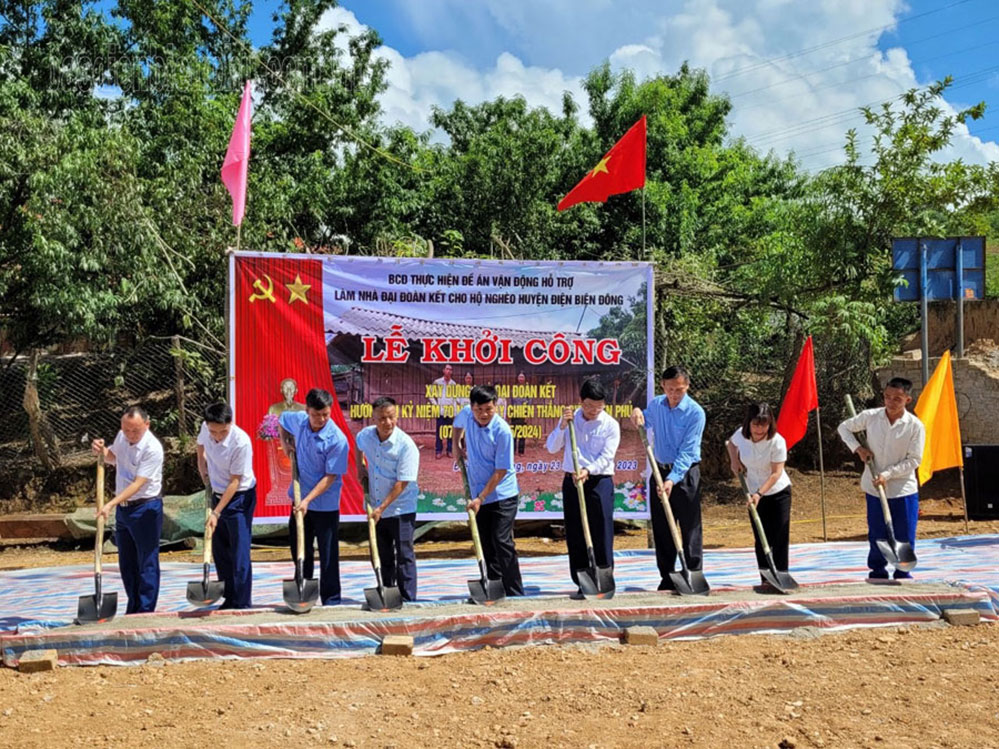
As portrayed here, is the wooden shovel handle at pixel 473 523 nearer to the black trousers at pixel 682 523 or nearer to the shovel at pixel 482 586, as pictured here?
the shovel at pixel 482 586

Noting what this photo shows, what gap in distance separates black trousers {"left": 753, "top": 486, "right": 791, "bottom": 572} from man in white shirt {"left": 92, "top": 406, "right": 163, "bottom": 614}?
400cm

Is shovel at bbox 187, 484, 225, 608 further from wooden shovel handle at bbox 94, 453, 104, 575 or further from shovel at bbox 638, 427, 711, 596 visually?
shovel at bbox 638, 427, 711, 596

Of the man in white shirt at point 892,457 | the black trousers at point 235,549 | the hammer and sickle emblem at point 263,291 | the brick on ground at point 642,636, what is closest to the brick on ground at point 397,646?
the black trousers at point 235,549

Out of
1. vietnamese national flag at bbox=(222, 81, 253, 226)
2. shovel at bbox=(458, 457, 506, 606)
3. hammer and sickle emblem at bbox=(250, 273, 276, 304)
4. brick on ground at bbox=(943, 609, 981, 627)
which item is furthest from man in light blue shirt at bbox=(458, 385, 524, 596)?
vietnamese national flag at bbox=(222, 81, 253, 226)

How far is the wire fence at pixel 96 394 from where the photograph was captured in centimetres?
1277

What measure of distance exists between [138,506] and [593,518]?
3043 millimetres

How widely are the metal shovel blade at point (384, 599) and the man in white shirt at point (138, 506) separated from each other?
1.45 metres

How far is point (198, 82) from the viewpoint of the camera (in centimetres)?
1588

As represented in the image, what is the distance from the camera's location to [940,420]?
1027 cm

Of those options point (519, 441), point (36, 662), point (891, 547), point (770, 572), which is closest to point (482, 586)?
point (770, 572)

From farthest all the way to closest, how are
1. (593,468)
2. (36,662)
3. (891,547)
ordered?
(891,547) → (593,468) → (36,662)

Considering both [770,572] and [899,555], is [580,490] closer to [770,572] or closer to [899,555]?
[770,572]

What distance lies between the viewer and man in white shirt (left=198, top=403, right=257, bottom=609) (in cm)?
680

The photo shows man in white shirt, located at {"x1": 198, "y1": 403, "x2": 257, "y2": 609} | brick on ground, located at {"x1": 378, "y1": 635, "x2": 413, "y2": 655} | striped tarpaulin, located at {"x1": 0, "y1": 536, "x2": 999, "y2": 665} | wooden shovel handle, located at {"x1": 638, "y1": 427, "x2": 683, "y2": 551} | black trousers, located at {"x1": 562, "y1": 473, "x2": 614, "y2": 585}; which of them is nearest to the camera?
striped tarpaulin, located at {"x1": 0, "y1": 536, "x2": 999, "y2": 665}
